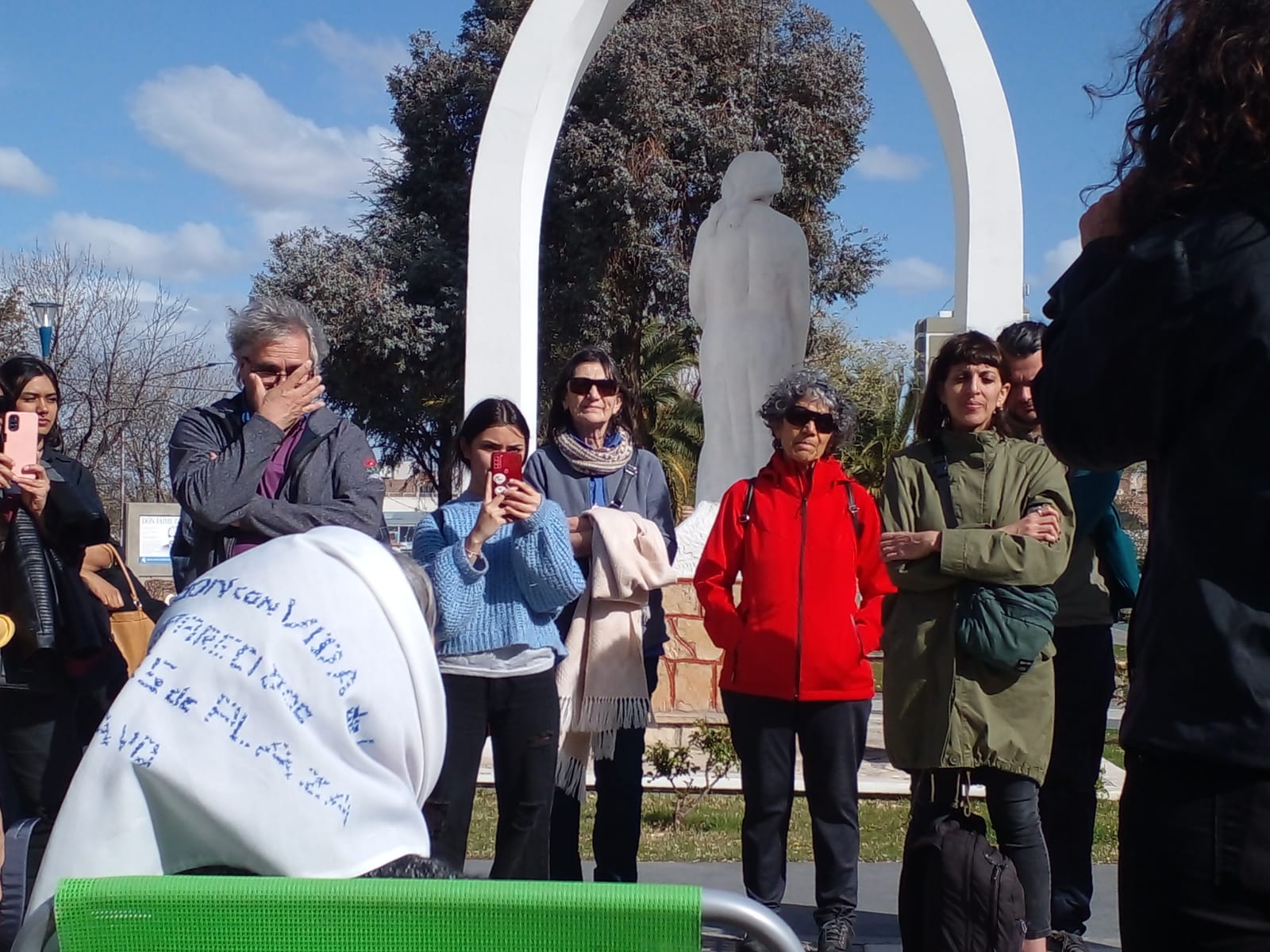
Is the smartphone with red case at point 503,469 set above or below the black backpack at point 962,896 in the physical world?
above

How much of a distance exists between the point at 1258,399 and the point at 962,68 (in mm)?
5972

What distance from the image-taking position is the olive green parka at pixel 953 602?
3213 mm

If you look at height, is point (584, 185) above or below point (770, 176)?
above

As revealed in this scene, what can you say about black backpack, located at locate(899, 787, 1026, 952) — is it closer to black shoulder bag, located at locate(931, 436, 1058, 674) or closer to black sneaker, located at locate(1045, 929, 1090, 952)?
black shoulder bag, located at locate(931, 436, 1058, 674)

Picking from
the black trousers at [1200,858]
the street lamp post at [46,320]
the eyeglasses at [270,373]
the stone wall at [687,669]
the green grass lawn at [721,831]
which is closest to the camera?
the black trousers at [1200,858]

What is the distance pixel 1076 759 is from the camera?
11.6 ft

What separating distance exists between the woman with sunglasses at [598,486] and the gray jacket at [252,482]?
2.48ft

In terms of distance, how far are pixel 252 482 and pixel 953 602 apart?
72.0 inches

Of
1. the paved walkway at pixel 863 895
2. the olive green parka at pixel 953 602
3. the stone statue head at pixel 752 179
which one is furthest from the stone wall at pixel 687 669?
the olive green parka at pixel 953 602

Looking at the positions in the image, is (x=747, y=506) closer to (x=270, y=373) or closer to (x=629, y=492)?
(x=629, y=492)

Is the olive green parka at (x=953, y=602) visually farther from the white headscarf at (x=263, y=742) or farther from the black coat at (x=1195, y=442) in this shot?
the white headscarf at (x=263, y=742)

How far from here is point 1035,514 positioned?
327 centimetres

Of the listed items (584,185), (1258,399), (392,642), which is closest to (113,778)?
(392,642)

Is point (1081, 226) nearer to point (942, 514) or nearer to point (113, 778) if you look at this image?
point (113, 778)
